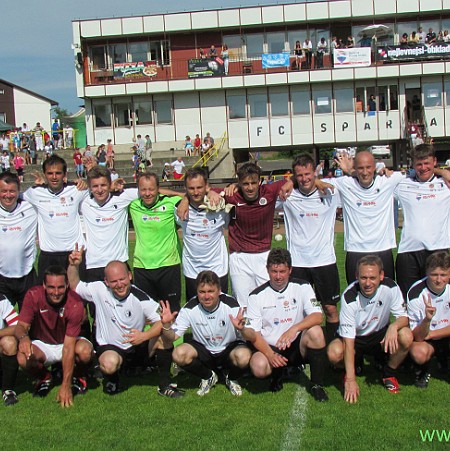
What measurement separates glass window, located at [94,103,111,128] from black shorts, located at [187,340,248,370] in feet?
97.1

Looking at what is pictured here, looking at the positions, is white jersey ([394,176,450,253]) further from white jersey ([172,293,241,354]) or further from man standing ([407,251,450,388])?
white jersey ([172,293,241,354])

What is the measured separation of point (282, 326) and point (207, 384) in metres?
0.85

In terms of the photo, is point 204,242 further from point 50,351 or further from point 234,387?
point 50,351

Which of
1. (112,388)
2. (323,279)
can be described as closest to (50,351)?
(112,388)

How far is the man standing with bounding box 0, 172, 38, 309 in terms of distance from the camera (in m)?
6.07

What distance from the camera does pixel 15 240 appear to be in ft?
20.0

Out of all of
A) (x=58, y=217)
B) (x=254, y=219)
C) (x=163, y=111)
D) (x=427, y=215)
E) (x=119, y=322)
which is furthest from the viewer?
(x=163, y=111)

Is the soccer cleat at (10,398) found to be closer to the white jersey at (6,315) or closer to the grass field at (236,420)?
the grass field at (236,420)

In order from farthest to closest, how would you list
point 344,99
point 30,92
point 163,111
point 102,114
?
point 30,92, point 102,114, point 163,111, point 344,99

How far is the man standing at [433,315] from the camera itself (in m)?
5.06

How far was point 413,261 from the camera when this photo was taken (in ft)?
19.0

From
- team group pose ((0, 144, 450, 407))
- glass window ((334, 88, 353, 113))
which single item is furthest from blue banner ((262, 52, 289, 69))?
team group pose ((0, 144, 450, 407))

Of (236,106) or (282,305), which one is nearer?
(282,305)

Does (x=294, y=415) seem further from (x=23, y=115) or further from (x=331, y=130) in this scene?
(x=23, y=115)
